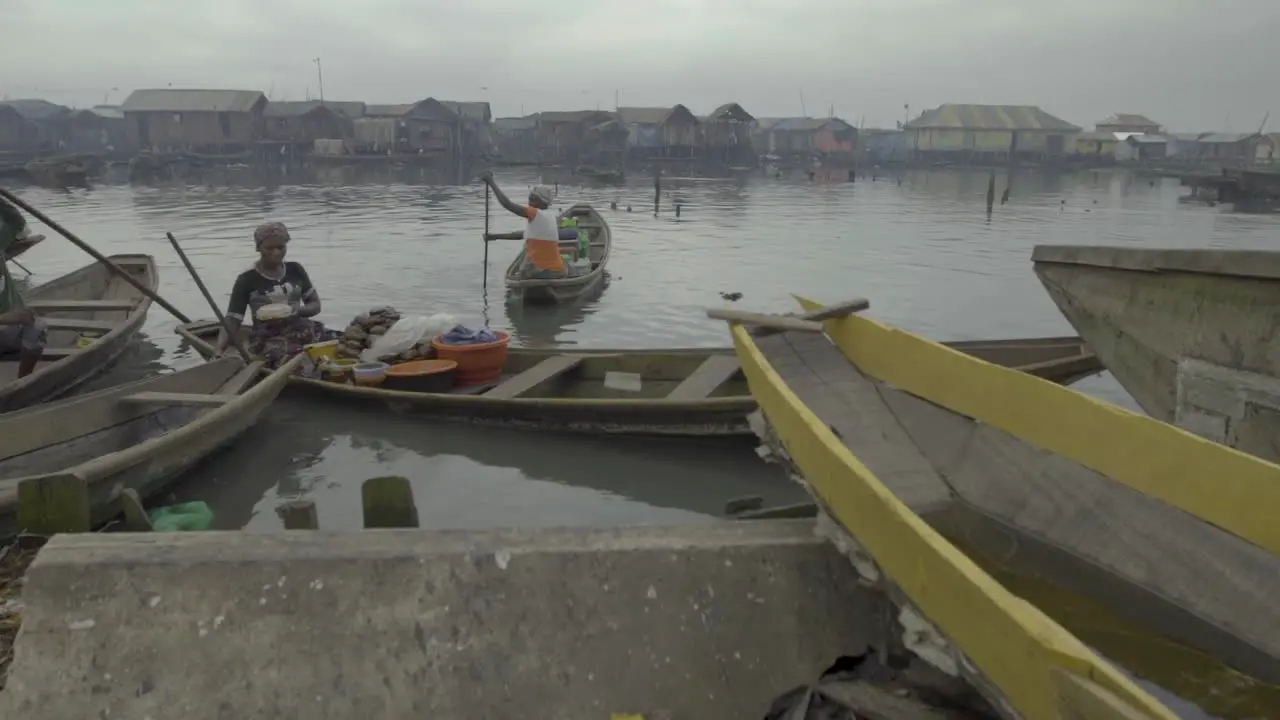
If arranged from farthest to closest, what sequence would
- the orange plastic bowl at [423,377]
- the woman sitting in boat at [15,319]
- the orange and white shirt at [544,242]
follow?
the orange and white shirt at [544,242]
the orange plastic bowl at [423,377]
the woman sitting in boat at [15,319]

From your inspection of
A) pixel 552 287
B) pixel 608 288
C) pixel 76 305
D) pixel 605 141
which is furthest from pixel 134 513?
pixel 605 141

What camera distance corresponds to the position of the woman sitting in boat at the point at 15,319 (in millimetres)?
6375

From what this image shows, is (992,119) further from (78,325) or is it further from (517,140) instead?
(78,325)

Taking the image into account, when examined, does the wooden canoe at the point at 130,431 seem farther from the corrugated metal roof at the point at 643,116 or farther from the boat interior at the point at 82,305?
the corrugated metal roof at the point at 643,116

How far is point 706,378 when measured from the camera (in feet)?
22.0

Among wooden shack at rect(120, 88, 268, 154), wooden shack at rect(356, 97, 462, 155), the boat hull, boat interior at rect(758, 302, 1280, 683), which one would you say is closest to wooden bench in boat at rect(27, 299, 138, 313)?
boat interior at rect(758, 302, 1280, 683)

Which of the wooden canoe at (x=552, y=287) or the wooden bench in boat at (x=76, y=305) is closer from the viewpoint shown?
the wooden bench in boat at (x=76, y=305)

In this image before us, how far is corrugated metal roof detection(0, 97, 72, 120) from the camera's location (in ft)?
185

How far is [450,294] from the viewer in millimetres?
14211

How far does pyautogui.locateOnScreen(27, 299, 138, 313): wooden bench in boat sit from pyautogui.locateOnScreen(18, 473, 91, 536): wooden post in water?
21.7 ft

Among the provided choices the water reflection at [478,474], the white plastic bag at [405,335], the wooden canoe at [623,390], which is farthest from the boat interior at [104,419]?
the white plastic bag at [405,335]

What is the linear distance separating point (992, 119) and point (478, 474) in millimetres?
67316

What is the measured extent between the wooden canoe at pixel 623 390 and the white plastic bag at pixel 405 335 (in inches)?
25.7

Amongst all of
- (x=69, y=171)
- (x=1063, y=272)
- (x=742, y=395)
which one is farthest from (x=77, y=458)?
(x=69, y=171)
